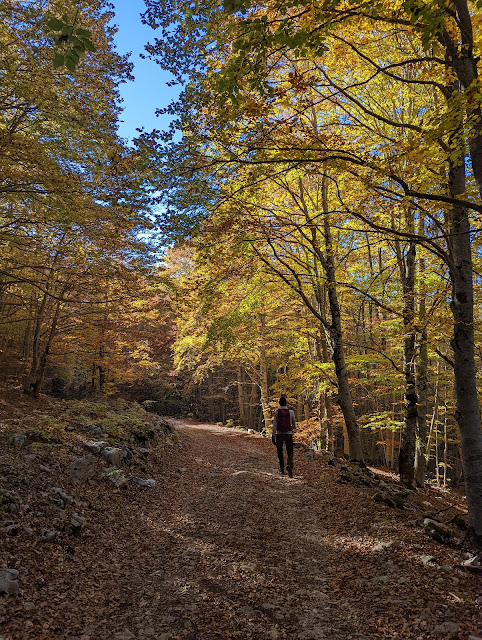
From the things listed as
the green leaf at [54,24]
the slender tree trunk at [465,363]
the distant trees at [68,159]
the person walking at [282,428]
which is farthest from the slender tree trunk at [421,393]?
the green leaf at [54,24]

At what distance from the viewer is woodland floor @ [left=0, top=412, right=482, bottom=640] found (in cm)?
322

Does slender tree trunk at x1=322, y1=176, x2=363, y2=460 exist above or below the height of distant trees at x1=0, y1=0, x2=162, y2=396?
below

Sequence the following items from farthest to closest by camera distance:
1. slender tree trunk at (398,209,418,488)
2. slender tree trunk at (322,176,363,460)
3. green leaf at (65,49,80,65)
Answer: slender tree trunk at (322,176,363,460) → slender tree trunk at (398,209,418,488) → green leaf at (65,49,80,65)

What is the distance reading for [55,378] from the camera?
82.3ft

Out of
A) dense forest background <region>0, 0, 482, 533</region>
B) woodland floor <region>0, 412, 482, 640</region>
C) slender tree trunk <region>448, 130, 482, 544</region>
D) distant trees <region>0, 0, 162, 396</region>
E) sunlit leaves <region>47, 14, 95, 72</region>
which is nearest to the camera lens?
sunlit leaves <region>47, 14, 95, 72</region>

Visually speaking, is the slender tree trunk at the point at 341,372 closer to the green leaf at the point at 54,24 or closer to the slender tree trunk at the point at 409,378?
the slender tree trunk at the point at 409,378

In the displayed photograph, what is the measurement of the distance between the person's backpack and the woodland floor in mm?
2163

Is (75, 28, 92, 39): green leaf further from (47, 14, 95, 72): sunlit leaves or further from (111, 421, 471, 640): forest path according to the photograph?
(111, 421, 471, 640): forest path

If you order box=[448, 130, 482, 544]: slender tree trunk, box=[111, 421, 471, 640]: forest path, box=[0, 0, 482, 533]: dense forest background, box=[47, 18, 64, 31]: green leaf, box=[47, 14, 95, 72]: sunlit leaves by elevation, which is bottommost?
box=[111, 421, 471, 640]: forest path

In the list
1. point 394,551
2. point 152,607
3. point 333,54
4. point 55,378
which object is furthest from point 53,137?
point 55,378

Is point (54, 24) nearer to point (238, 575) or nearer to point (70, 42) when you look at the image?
point (70, 42)

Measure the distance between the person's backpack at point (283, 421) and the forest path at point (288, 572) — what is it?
1662 millimetres

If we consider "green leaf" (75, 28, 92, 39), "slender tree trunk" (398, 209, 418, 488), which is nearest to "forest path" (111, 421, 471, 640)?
"slender tree trunk" (398, 209, 418, 488)

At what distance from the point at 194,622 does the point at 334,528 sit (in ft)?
9.98
